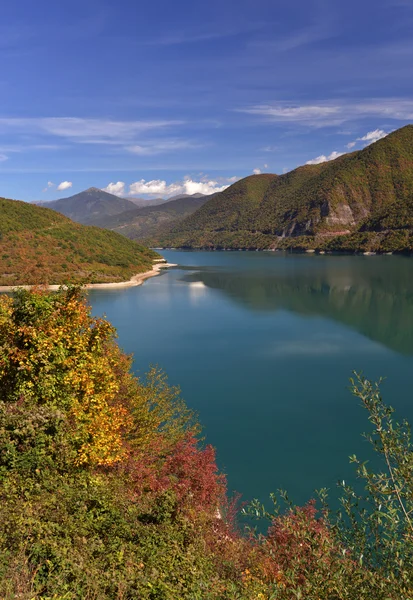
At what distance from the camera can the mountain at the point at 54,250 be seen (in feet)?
305

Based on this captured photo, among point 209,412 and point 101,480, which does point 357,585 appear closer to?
point 101,480

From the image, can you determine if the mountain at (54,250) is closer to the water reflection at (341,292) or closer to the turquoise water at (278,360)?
the turquoise water at (278,360)

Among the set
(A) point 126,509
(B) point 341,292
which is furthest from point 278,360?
(B) point 341,292

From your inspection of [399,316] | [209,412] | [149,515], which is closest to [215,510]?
[149,515]

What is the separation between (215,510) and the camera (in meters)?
13.1

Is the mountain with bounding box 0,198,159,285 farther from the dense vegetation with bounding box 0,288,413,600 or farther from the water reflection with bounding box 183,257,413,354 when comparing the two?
the dense vegetation with bounding box 0,288,413,600

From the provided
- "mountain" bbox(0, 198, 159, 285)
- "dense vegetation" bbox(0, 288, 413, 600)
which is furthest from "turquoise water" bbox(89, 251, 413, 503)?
"mountain" bbox(0, 198, 159, 285)

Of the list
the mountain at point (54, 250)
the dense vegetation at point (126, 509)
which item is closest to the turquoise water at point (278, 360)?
the dense vegetation at point (126, 509)

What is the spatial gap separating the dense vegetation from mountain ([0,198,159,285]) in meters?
73.5

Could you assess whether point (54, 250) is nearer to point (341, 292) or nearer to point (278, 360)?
point (341, 292)

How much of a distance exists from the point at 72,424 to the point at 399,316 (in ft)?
176

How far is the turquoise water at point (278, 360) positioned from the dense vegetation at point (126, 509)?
4810mm

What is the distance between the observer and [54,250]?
104m

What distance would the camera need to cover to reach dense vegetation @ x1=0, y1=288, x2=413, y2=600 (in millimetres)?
6500
